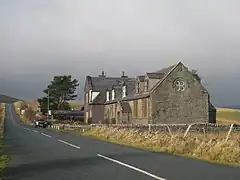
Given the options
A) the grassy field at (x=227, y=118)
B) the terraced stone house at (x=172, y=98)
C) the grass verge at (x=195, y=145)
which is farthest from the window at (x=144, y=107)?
the grassy field at (x=227, y=118)

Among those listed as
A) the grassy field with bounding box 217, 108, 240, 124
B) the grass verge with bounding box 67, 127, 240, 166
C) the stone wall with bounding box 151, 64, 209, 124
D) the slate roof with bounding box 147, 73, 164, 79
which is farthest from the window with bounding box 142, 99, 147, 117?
the grassy field with bounding box 217, 108, 240, 124

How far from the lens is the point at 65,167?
15.7m

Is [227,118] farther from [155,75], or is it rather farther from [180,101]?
[155,75]

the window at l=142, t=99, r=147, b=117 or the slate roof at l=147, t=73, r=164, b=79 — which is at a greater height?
the slate roof at l=147, t=73, r=164, b=79

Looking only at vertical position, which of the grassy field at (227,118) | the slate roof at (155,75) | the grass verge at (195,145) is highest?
the slate roof at (155,75)

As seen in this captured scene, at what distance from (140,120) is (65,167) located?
44.2 metres

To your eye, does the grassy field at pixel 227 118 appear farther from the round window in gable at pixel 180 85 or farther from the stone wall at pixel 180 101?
the round window in gable at pixel 180 85

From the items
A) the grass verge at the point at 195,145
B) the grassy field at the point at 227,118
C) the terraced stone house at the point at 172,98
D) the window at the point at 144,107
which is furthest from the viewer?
the grassy field at the point at 227,118

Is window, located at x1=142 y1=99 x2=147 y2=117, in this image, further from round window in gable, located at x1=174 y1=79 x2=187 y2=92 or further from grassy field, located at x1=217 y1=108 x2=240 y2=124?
grassy field, located at x1=217 y1=108 x2=240 y2=124

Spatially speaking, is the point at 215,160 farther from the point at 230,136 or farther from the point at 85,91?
the point at 85,91

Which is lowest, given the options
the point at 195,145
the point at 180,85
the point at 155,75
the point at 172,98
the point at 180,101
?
the point at 195,145

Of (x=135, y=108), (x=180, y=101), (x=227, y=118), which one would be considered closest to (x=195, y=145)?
(x=180, y=101)

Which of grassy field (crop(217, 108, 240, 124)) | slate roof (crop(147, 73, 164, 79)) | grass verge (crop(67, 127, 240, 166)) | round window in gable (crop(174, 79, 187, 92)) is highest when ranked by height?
slate roof (crop(147, 73, 164, 79))

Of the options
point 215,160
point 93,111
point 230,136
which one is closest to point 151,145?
point 230,136
